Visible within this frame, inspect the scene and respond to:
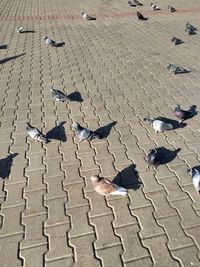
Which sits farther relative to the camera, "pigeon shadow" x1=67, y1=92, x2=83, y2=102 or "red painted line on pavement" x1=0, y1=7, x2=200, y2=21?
"red painted line on pavement" x1=0, y1=7, x2=200, y2=21

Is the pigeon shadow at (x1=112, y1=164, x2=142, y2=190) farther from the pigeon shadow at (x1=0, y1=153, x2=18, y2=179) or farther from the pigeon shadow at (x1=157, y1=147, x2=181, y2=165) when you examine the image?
the pigeon shadow at (x1=0, y1=153, x2=18, y2=179)

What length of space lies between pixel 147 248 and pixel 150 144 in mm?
2573

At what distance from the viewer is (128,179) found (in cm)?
580

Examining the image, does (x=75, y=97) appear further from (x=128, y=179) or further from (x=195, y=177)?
(x=195, y=177)

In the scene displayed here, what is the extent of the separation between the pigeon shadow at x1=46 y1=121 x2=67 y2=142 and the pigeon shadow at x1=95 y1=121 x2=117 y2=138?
2.34 ft

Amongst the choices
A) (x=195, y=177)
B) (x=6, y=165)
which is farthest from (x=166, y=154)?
(x=6, y=165)

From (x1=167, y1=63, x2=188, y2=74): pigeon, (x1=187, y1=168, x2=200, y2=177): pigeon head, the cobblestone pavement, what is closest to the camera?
the cobblestone pavement

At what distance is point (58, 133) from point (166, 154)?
229cm

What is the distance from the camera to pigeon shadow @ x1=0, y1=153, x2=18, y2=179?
604cm

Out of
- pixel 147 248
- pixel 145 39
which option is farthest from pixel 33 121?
pixel 145 39

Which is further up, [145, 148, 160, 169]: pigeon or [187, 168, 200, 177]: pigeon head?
[187, 168, 200, 177]: pigeon head

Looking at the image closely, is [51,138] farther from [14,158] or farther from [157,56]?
[157,56]

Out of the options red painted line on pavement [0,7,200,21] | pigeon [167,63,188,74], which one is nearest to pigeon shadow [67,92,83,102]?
pigeon [167,63,188,74]

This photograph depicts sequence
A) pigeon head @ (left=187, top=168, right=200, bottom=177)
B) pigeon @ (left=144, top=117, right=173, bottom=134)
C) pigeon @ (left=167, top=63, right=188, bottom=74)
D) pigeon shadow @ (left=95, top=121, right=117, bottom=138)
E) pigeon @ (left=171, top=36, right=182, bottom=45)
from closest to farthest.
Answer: pigeon head @ (left=187, top=168, right=200, bottom=177) < pigeon @ (left=144, top=117, right=173, bottom=134) < pigeon shadow @ (left=95, top=121, right=117, bottom=138) < pigeon @ (left=167, top=63, right=188, bottom=74) < pigeon @ (left=171, top=36, right=182, bottom=45)
